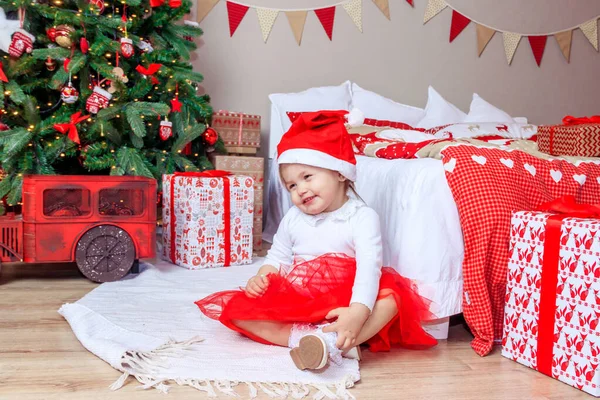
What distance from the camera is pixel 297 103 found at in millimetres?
3229

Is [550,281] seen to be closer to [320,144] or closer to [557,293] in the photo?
[557,293]

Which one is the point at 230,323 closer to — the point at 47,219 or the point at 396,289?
the point at 396,289

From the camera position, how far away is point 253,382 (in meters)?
1.16

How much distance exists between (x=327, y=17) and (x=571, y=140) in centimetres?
214

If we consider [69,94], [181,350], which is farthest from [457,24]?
[181,350]

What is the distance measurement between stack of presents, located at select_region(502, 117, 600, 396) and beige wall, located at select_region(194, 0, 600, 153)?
2.35 meters

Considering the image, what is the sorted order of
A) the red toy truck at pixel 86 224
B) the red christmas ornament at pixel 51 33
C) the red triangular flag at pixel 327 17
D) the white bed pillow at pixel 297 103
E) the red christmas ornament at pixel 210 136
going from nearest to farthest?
1. the red toy truck at pixel 86 224
2. the red christmas ornament at pixel 51 33
3. the red christmas ornament at pixel 210 136
4. the white bed pillow at pixel 297 103
5. the red triangular flag at pixel 327 17

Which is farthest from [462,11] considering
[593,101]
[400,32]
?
[593,101]

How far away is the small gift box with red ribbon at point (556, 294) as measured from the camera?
1.16 meters

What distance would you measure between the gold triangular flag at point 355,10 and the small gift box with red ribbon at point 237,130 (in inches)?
44.4

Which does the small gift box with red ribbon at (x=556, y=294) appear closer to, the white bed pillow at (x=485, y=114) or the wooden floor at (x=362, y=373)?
the wooden floor at (x=362, y=373)

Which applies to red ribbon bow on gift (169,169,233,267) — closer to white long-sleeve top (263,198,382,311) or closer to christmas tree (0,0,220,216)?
christmas tree (0,0,220,216)

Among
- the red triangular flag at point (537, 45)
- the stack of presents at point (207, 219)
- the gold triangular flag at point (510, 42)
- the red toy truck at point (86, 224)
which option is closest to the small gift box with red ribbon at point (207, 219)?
the stack of presents at point (207, 219)

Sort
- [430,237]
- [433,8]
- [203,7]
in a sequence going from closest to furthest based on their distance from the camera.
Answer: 1. [430,237]
2. [203,7]
3. [433,8]
